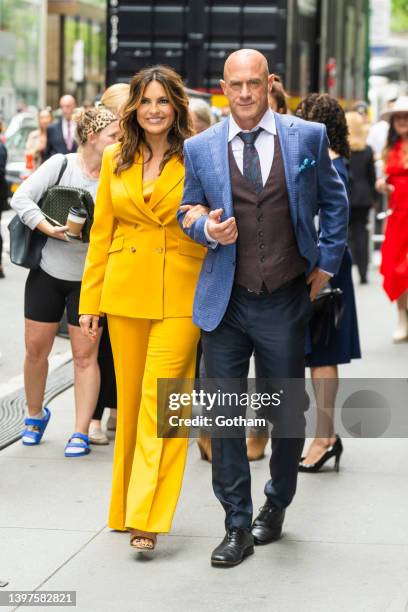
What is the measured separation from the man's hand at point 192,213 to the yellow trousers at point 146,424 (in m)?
0.50

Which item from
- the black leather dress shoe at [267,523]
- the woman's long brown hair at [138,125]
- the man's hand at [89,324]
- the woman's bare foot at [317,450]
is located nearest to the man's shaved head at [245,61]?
the woman's long brown hair at [138,125]

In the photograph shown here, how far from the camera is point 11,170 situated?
24828 millimetres

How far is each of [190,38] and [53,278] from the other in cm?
955

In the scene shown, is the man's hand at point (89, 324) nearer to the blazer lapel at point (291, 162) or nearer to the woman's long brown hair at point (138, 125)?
the woman's long brown hair at point (138, 125)

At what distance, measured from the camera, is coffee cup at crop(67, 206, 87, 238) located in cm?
696

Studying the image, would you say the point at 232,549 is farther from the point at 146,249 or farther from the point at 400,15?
the point at 400,15

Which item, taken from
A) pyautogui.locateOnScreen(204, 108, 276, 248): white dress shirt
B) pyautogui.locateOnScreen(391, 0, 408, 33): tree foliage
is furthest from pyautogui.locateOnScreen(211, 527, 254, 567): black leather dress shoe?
pyautogui.locateOnScreen(391, 0, 408, 33): tree foliage

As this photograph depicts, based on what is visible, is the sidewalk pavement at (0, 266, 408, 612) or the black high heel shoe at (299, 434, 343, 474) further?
the black high heel shoe at (299, 434, 343, 474)

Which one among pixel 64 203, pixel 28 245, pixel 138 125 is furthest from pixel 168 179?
pixel 28 245

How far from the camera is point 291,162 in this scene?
520 centimetres

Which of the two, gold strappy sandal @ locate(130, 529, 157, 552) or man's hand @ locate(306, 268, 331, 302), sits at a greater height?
man's hand @ locate(306, 268, 331, 302)

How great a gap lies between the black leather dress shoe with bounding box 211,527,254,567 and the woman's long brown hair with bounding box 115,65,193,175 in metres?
1.50

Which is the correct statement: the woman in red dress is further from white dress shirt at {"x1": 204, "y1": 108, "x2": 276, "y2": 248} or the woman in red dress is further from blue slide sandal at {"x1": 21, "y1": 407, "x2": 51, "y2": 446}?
white dress shirt at {"x1": 204, "y1": 108, "x2": 276, "y2": 248}

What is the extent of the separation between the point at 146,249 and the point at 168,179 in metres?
0.30
